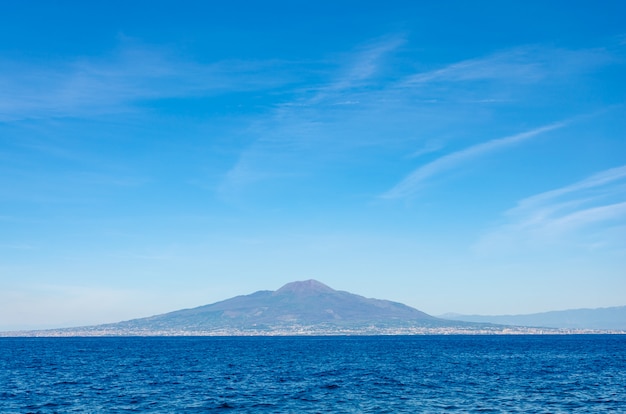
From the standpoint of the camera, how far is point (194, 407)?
202 ft

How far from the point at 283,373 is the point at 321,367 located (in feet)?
52.3

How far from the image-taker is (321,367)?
11488cm

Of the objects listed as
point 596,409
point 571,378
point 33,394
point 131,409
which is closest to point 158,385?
point 33,394

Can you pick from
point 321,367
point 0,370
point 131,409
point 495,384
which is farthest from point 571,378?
point 0,370

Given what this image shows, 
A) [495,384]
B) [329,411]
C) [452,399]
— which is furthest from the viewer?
[495,384]

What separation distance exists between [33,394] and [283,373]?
136 feet

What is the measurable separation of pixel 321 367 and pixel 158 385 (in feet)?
135

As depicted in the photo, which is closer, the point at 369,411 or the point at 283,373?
the point at 369,411

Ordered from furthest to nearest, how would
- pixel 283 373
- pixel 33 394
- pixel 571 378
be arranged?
pixel 283 373
pixel 571 378
pixel 33 394

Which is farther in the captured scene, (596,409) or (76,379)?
(76,379)

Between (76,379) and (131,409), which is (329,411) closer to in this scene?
(131,409)

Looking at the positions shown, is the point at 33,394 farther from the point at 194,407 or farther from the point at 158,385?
the point at 194,407

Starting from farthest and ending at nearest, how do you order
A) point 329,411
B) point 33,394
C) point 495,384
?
point 495,384, point 33,394, point 329,411

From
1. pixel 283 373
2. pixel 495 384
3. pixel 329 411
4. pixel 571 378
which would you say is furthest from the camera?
pixel 283 373
